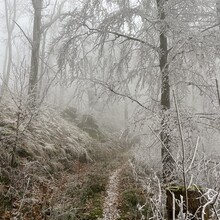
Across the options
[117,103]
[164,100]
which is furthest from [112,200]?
[164,100]

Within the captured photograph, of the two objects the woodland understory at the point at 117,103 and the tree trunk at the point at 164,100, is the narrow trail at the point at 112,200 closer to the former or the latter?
the woodland understory at the point at 117,103

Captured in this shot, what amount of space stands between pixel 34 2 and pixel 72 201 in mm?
7961

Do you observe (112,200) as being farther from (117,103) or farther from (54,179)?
(117,103)

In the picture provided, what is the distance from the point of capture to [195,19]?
6.95 meters

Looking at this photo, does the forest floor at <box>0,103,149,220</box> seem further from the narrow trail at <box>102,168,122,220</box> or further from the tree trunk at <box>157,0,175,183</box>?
the tree trunk at <box>157,0,175,183</box>

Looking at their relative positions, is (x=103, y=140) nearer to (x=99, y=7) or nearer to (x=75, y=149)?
(x=75, y=149)

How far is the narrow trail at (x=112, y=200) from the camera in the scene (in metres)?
6.15

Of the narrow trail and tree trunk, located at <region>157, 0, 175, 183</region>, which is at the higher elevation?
tree trunk, located at <region>157, 0, 175, 183</region>

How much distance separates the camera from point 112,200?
715 cm

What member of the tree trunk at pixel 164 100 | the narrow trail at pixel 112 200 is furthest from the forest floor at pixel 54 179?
the tree trunk at pixel 164 100

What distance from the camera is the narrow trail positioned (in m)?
6.15

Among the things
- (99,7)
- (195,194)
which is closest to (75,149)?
(99,7)

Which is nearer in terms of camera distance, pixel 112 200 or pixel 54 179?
pixel 112 200

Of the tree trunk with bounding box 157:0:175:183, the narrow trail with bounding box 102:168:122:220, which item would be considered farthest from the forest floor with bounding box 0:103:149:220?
the tree trunk with bounding box 157:0:175:183
